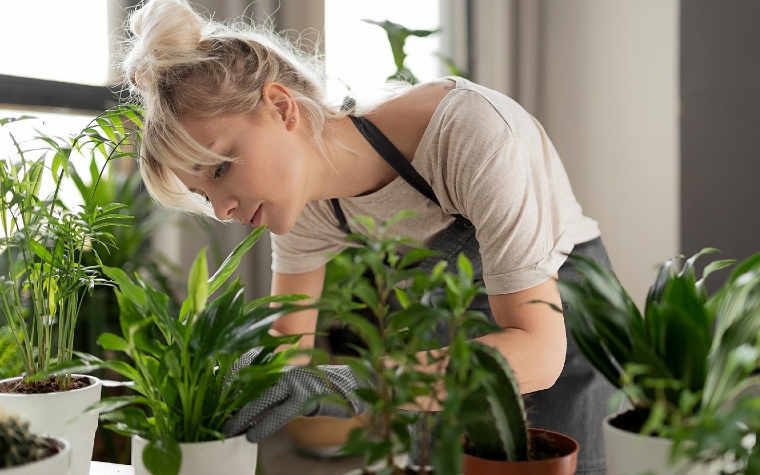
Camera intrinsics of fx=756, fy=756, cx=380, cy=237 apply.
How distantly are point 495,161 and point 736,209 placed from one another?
7.67ft

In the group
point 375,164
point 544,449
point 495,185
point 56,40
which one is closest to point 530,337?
point 495,185

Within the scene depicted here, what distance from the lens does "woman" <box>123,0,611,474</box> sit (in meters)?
1.08

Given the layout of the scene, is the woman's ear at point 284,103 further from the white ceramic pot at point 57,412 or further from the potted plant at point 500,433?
the potted plant at point 500,433

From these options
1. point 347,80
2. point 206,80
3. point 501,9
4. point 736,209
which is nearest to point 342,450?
point 206,80

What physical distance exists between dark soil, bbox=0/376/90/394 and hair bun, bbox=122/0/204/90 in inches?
18.6

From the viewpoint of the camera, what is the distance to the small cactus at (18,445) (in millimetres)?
667

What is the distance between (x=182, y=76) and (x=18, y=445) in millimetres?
646

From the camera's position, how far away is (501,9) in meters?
3.44

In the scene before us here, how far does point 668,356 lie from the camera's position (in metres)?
0.61

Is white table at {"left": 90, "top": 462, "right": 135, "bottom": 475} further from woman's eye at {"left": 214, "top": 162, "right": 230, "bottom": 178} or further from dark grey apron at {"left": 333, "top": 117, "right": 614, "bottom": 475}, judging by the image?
dark grey apron at {"left": 333, "top": 117, "right": 614, "bottom": 475}

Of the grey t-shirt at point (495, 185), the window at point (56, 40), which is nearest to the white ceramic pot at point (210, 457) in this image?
the grey t-shirt at point (495, 185)

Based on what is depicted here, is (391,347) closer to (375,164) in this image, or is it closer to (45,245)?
(45,245)

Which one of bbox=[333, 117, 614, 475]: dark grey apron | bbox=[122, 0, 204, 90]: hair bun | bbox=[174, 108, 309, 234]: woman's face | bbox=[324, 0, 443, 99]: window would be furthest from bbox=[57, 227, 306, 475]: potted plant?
bbox=[324, 0, 443, 99]: window

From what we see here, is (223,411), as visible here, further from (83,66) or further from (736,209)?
(736,209)
